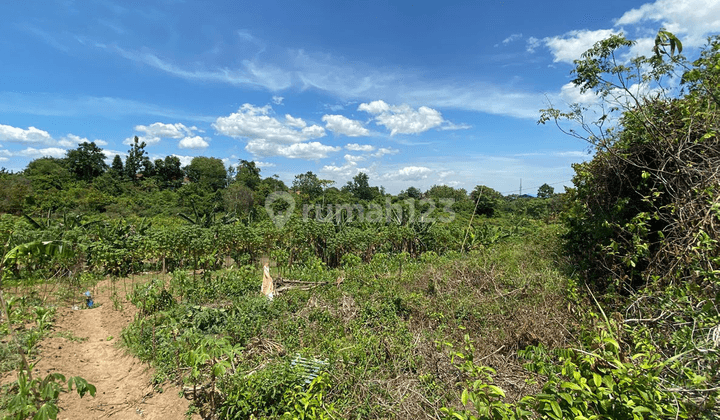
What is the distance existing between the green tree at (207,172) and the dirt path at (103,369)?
2614 cm

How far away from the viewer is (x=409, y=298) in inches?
190

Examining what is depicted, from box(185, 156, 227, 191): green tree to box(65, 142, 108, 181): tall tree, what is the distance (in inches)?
286

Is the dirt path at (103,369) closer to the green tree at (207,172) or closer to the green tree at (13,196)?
the green tree at (13,196)

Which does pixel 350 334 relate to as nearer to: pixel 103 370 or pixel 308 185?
pixel 103 370

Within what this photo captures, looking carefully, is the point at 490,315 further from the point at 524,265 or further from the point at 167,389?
the point at 167,389

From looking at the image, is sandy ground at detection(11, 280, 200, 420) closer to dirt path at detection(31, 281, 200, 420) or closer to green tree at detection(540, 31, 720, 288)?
dirt path at detection(31, 281, 200, 420)

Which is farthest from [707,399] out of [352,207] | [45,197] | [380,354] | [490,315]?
[45,197]

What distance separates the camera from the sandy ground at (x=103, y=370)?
118 inches

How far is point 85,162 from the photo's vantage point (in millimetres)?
26219

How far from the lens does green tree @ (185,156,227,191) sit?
1210 inches

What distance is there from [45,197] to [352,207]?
18859 mm

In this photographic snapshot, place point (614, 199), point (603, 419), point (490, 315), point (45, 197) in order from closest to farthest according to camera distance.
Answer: point (603, 419), point (490, 315), point (614, 199), point (45, 197)

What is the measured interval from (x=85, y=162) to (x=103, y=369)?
29.9 metres

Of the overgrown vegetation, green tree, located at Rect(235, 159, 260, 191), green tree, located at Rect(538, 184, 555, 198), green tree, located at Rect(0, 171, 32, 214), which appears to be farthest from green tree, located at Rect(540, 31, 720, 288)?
green tree, located at Rect(235, 159, 260, 191)
